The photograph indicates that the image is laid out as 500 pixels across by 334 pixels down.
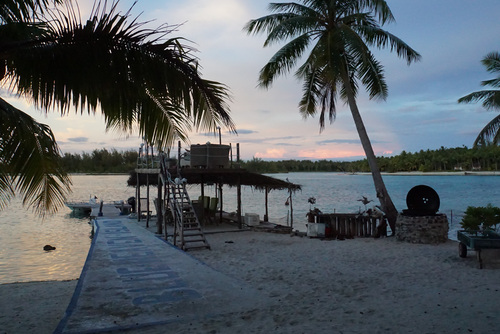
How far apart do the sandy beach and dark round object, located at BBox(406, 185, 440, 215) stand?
46.2 inches

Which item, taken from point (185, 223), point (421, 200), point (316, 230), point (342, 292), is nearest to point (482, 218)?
point (421, 200)

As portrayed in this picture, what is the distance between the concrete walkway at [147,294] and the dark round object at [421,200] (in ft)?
23.7

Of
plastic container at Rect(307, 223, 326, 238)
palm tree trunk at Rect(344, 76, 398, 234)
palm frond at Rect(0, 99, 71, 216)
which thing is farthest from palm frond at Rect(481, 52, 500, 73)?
palm frond at Rect(0, 99, 71, 216)

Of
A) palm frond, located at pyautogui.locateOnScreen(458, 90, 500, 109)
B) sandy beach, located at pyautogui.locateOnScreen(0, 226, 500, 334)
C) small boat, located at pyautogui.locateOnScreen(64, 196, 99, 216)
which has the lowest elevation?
small boat, located at pyautogui.locateOnScreen(64, 196, 99, 216)

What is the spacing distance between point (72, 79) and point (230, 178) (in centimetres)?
1430

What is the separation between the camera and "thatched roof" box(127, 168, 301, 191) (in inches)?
604

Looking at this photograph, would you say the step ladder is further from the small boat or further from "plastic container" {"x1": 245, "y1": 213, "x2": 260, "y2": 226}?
the small boat

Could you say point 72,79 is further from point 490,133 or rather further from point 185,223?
point 490,133

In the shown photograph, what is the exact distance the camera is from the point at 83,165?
731 cm

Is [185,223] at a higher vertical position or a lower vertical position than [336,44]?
lower

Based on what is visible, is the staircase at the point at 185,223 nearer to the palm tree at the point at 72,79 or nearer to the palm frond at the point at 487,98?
the palm tree at the point at 72,79

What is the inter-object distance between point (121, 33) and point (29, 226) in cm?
3135

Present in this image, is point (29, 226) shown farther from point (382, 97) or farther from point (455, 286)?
point (455, 286)

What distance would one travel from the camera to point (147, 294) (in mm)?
6633
